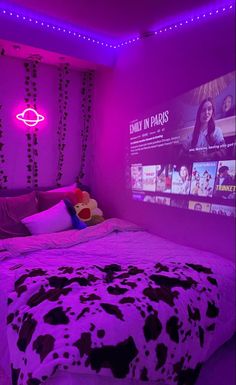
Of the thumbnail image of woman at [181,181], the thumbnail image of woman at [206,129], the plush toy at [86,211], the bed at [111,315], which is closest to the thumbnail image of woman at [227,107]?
the thumbnail image of woman at [206,129]

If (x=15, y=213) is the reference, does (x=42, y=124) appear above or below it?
above

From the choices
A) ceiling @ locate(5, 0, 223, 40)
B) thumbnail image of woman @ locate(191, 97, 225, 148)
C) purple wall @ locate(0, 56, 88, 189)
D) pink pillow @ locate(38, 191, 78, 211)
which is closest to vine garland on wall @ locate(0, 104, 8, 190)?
purple wall @ locate(0, 56, 88, 189)

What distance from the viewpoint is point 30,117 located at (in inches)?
130

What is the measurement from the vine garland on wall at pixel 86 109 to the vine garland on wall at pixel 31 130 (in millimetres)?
646

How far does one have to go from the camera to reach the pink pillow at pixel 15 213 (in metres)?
2.75

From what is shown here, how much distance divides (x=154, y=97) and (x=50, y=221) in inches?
65.3

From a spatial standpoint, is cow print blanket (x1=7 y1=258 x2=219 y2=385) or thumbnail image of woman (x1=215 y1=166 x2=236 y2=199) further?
thumbnail image of woman (x1=215 y1=166 x2=236 y2=199)

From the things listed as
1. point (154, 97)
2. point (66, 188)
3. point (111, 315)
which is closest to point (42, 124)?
point (66, 188)

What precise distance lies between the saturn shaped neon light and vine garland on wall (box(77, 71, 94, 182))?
25.6 inches

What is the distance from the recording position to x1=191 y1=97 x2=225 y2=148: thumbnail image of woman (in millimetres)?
Answer: 2113

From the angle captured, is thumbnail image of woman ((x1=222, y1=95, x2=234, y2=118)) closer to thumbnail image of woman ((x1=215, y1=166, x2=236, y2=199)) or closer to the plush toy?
thumbnail image of woman ((x1=215, y1=166, x2=236, y2=199))

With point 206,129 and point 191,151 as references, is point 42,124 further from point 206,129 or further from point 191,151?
point 206,129

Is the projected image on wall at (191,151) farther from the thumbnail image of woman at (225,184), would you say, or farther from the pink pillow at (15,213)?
the pink pillow at (15,213)

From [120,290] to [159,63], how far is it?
2204 millimetres
